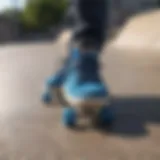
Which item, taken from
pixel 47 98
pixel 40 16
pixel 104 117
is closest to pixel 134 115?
pixel 104 117

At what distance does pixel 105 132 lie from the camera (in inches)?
22.4

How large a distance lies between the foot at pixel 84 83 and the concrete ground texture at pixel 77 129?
0.05m

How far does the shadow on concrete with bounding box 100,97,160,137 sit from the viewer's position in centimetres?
57

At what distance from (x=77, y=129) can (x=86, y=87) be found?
0.21 ft

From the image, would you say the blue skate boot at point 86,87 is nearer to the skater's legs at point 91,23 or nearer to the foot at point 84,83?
the foot at point 84,83

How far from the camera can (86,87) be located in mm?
565

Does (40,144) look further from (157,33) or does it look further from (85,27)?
(157,33)

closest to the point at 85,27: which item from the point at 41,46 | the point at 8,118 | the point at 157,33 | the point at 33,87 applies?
the point at 33,87

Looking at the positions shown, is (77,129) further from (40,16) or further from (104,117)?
(40,16)

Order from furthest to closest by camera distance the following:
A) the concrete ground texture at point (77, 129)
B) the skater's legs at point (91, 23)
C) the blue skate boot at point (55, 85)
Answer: the skater's legs at point (91, 23), the blue skate boot at point (55, 85), the concrete ground texture at point (77, 129)

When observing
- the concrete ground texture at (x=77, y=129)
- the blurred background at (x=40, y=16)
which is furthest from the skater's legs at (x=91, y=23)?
the blurred background at (x=40, y=16)

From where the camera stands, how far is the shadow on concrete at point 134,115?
1.88 ft

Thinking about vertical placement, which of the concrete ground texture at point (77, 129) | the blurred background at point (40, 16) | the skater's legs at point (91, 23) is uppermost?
the blurred background at point (40, 16)

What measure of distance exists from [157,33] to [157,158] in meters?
1.16
